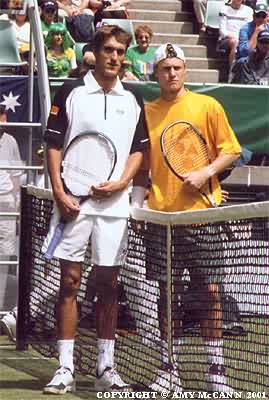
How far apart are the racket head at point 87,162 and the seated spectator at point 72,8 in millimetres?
11351

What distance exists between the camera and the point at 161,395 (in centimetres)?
746

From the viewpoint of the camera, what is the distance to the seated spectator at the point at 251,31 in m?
18.4

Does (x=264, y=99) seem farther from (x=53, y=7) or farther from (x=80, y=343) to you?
(x=80, y=343)

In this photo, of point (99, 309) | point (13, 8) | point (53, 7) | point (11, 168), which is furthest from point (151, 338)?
point (53, 7)

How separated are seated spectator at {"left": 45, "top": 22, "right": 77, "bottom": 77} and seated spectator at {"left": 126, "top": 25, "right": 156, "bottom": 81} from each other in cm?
82

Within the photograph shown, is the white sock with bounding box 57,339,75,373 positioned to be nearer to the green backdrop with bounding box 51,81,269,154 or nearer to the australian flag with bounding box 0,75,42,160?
the australian flag with bounding box 0,75,42,160

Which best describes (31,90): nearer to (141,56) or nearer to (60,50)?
(60,50)

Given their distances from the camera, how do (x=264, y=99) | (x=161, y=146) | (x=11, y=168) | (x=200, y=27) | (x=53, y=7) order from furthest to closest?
(x=200, y=27) < (x=53, y=7) < (x=264, y=99) < (x=11, y=168) < (x=161, y=146)

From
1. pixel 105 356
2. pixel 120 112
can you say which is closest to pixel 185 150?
pixel 120 112

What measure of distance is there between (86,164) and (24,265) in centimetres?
259

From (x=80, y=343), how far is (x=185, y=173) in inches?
76.3

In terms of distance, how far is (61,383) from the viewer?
753 centimetres

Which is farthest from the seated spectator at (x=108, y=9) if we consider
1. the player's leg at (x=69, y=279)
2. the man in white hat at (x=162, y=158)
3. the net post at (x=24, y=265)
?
the player's leg at (x=69, y=279)

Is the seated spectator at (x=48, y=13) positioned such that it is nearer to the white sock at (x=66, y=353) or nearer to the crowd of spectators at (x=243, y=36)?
the crowd of spectators at (x=243, y=36)
